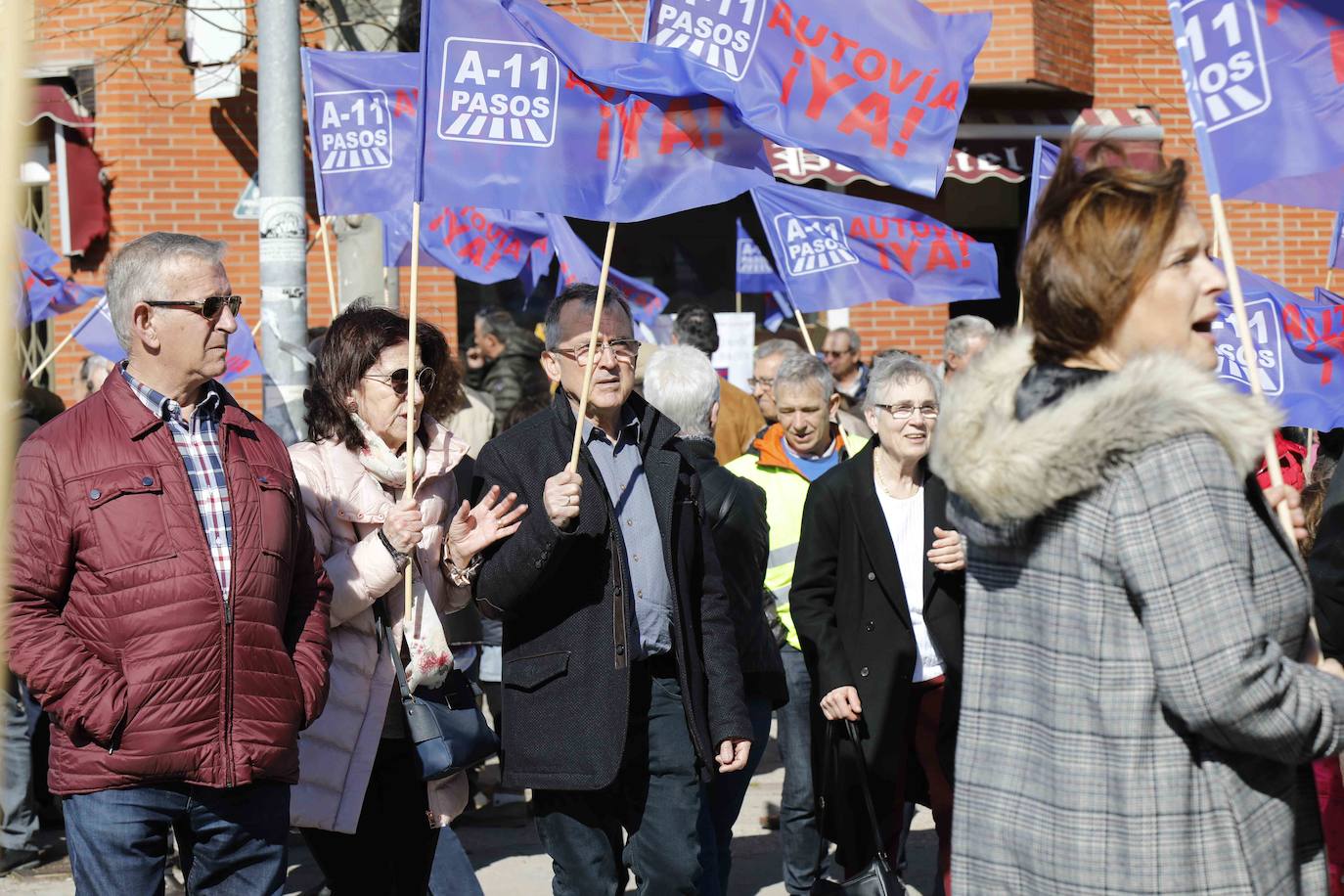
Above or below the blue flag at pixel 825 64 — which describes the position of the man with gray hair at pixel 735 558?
below

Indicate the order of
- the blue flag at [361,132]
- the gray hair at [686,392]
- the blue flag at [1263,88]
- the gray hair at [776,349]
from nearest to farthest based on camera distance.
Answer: the blue flag at [1263,88] < the gray hair at [686,392] < the blue flag at [361,132] < the gray hair at [776,349]

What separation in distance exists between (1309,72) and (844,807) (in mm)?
2674

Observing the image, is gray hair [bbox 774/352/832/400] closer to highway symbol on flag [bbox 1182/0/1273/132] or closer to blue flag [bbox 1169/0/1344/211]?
blue flag [bbox 1169/0/1344/211]

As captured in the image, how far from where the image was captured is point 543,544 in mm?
4414

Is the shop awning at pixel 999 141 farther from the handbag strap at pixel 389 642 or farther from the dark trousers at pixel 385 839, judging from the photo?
the dark trousers at pixel 385 839

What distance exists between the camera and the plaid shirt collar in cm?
394

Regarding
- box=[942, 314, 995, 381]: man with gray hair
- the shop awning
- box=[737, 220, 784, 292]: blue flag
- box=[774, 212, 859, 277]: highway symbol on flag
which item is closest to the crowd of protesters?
box=[942, 314, 995, 381]: man with gray hair

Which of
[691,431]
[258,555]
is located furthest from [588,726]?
[691,431]

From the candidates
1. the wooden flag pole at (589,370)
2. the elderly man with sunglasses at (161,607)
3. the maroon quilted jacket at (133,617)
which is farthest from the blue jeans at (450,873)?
the wooden flag pole at (589,370)

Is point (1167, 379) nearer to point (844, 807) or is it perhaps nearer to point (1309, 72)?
point (1309, 72)

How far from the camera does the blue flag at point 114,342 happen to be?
8.20 m

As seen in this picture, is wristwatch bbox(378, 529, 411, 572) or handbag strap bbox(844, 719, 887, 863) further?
handbag strap bbox(844, 719, 887, 863)

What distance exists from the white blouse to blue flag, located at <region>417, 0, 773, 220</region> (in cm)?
126

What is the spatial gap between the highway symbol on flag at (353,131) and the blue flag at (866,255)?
1.90m
